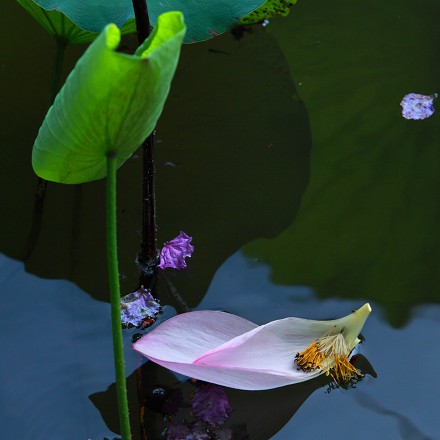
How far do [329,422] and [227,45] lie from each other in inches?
29.1

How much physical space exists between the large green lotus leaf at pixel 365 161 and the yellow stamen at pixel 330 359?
112 millimetres

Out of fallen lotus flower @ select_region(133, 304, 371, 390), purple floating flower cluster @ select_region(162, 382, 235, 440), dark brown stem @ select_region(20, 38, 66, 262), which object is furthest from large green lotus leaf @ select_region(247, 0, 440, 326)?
dark brown stem @ select_region(20, 38, 66, 262)

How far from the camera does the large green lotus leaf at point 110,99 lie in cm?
64

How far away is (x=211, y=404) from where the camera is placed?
2.97ft

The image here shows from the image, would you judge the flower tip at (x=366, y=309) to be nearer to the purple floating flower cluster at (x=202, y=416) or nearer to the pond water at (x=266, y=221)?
the pond water at (x=266, y=221)

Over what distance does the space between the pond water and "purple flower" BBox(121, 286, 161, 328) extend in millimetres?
22

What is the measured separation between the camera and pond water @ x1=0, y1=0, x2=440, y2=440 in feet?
3.03

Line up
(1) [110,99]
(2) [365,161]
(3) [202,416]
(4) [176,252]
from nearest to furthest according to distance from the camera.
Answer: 1. (1) [110,99]
2. (3) [202,416]
3. (4) [176,252]
4. (2) [365,161]

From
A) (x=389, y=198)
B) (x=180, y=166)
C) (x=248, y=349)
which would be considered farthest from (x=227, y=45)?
(x=248, y=349)

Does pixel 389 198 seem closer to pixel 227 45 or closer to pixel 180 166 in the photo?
pixel 180 166

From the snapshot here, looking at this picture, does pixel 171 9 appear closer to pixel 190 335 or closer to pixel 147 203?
pixel 147 203

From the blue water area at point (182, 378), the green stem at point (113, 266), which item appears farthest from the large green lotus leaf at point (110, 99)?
the blue water area at point (182, 378)

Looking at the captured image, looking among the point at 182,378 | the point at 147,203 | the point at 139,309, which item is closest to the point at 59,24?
the point at 147,203

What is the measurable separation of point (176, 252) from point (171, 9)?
357 mm
